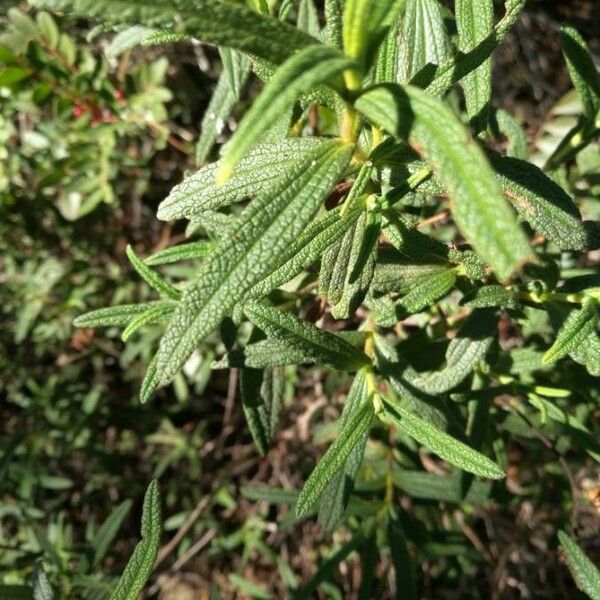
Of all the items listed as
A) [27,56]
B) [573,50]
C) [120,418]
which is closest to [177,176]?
[27,56]

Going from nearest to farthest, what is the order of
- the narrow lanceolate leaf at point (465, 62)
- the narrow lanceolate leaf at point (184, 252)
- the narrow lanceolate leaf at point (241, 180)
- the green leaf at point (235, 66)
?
the narrow lanceolate leaf at point (465, 62), the narrow lanceolate leaf at point (241, 180), the narrow lanceolate leaf at point (184, 252), the green leaf at point (235, 66)

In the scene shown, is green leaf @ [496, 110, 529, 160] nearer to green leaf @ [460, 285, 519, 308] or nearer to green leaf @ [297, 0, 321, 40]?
green leaf @ [297, 0, 321, 40]

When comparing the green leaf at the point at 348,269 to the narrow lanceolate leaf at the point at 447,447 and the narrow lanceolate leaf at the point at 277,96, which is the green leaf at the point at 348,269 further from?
the narrow lanceolate leaf at the point at 277,96

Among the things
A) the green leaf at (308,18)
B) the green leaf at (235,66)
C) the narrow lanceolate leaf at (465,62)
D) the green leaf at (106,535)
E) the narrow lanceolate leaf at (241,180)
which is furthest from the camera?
the green leaf at (106,535)

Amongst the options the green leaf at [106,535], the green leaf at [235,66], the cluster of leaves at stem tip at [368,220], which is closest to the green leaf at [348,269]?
the cluster of leaves at stem tip at [368,220]

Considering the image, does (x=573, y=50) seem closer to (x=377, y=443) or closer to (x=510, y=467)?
(x=377, y=443)

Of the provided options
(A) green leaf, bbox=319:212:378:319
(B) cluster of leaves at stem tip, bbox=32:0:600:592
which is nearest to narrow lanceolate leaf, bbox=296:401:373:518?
(B) cluster of leaves at stem tip, bbox=32:0:600:592

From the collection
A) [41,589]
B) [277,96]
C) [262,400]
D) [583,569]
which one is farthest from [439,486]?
[277,96]

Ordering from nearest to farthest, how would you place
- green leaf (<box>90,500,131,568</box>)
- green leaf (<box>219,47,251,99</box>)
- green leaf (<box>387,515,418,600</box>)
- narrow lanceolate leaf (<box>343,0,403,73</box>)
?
narrow lanceolate leaf (<box>343,0,403,73</box>), green leaf (<box>219,47,251,99</box>), green leaf (<box>387,515,418,600</box>), green leaf (<box>90,500,131,568</box>)
